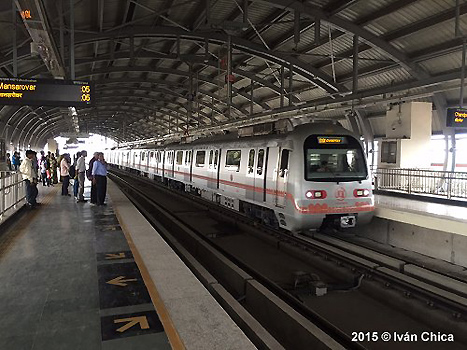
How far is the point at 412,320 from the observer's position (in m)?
5.59

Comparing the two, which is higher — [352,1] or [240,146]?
[352,1]

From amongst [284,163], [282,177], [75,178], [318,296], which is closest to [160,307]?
[318,296]

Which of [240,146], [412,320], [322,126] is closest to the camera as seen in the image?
[412,320]

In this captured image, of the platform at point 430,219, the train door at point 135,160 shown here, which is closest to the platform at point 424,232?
the platform at point 430,219

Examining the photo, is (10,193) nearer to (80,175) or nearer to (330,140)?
(80,175)

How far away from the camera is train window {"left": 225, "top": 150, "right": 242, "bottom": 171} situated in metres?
12.0

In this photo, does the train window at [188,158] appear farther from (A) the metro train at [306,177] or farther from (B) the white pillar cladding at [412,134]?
(B) the white pillar cladding at [412,134]

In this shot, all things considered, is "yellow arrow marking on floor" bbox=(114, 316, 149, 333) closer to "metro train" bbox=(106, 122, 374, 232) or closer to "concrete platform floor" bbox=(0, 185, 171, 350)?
"concrete platform floor" bbox=(0, 185, 171, 350)

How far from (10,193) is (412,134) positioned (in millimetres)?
14696

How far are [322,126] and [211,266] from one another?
417cm

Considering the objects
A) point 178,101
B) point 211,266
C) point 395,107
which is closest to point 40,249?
point 211,266

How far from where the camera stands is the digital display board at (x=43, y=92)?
897cm

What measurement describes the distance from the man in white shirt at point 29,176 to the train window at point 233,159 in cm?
589

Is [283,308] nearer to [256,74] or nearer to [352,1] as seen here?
Answer: [352,1]
